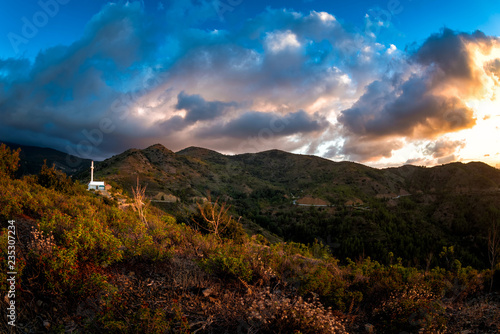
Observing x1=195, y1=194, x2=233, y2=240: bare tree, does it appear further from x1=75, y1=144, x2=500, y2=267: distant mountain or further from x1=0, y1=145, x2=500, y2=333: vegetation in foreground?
x1=75, y1=144, x2=500, y2=267: distant mountain

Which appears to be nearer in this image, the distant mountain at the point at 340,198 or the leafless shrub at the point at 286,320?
the leafless shrub at the point at 286,320

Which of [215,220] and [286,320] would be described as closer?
[286,320]

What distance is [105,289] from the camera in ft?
11.6

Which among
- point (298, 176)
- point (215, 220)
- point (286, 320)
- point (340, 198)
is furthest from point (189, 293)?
point (298, 176)

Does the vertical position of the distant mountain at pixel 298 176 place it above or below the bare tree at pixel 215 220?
above

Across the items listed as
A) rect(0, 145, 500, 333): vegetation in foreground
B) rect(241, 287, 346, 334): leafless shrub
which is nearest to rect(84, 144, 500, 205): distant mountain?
rect(0, 145, 500, 333): vegetation in foreground

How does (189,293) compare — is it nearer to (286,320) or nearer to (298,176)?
(286,320)

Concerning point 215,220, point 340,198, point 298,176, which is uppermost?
point 298,176

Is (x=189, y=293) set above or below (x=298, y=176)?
below

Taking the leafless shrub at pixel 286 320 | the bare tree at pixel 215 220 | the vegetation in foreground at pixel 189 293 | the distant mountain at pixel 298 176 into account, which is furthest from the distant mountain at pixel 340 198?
the leafless shrub at pixel 286 320

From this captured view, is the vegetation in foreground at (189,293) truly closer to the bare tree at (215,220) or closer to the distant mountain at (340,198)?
the bare tree at (215,220)

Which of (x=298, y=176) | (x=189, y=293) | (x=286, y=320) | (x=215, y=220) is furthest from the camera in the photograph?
(x=298, y=176)

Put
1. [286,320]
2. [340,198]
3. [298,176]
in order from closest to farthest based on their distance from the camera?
[286,320] < [340,198] < [298,176]

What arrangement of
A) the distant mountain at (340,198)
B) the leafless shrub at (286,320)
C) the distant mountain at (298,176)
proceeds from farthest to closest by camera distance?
the distant mountain at (298,176), the distant mountain at (340,198), the leafless shrub at (286,320)
